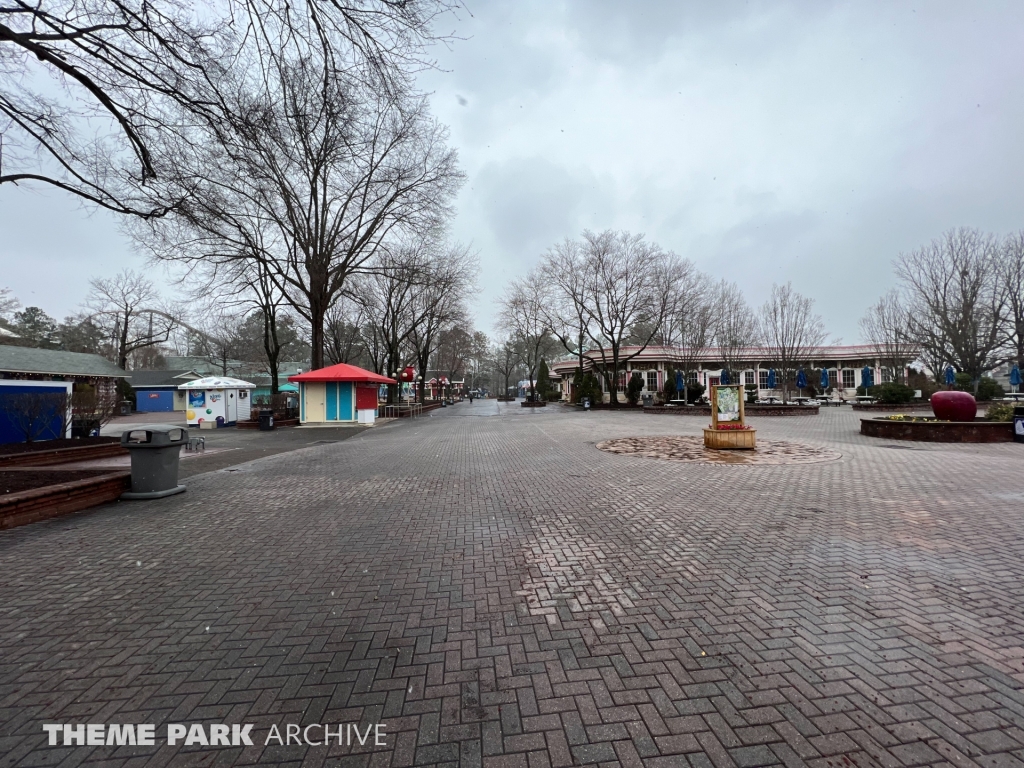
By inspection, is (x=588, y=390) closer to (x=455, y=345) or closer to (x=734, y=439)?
(x=455, y=345)

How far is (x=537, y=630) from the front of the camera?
298 centimetres

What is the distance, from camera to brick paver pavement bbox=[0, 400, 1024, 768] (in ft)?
6.64

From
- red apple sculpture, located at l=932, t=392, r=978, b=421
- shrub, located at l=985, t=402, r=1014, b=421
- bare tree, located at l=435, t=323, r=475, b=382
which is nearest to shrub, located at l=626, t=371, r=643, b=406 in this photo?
bare tree, located at l=435, t=323, r=475, b=382

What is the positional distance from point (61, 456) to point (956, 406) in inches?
996

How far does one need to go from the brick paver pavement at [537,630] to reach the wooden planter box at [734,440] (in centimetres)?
504

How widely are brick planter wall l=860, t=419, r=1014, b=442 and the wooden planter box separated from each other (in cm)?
636

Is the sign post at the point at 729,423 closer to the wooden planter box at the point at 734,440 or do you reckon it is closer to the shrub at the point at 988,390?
the wooden planter box at the point at 734,440

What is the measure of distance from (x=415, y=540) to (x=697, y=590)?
2940 millimetres

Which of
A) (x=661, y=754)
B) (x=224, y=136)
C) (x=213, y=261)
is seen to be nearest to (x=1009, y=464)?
(x=661, y=754)

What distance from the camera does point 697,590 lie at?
3.50 m

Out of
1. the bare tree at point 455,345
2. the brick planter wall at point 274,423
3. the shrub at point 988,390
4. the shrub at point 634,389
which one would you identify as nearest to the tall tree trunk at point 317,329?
the brick planter wall at point 274,423

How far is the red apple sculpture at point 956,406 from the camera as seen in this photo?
43.4ft

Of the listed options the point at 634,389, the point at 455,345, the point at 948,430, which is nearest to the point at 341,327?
the point at 455,345

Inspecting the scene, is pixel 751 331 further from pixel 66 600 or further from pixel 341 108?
pixel 66 600
